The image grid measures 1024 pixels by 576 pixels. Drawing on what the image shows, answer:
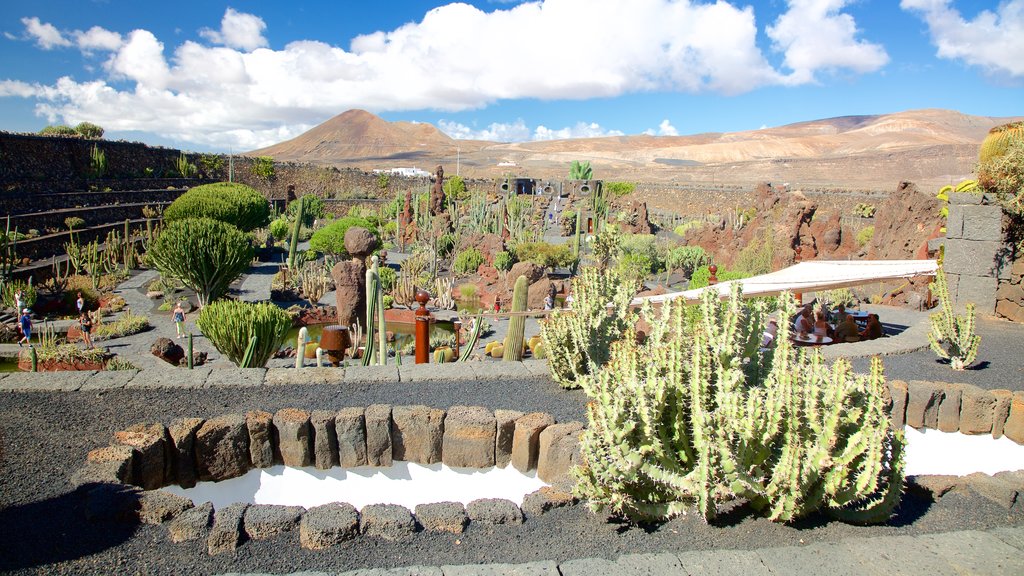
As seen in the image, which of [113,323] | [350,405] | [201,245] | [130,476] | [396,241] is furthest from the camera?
[396,241]

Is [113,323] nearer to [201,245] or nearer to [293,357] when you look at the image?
[201,245]

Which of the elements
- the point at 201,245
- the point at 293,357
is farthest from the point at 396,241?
the point at 293,357

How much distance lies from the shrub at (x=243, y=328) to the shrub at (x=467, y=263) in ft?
34.2

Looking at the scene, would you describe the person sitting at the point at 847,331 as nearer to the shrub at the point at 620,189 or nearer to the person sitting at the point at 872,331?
the person sitting at the point at 872,331

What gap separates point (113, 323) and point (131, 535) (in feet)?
31.6

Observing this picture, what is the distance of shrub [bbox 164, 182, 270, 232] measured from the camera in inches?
786

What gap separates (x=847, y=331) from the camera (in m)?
8.82

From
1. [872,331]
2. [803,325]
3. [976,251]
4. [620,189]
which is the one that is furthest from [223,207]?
[620,189]

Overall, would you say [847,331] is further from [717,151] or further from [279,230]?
[717,151]

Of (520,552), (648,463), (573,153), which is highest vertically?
(573,153)

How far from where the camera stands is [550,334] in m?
5.51

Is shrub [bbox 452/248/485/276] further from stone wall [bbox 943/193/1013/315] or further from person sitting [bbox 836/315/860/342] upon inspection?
stone wall [bbox 943/193/1013/315]

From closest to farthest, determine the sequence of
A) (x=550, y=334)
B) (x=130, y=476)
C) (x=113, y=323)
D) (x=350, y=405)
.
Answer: (x=130, y=476), (x=350, y=405), (x=550, y=334), (x=113, y=323)

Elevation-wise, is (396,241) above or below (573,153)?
below
